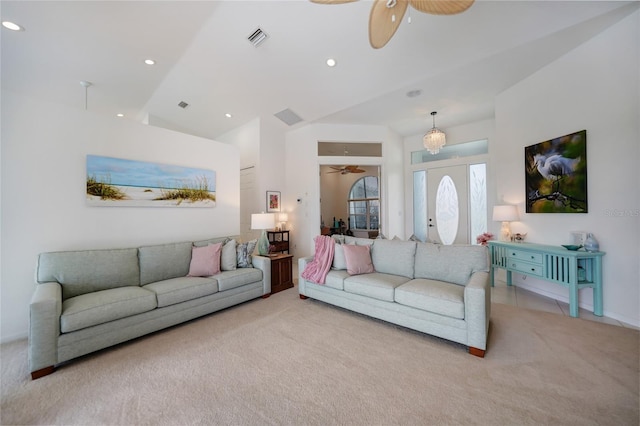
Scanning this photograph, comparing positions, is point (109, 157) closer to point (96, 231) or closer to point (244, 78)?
point (96, 231)

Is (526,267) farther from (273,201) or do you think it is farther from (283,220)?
(273,201)

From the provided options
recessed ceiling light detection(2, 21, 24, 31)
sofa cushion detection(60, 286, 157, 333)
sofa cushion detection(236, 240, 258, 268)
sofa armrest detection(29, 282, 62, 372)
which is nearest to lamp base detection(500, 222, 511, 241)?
sofa cushion detection(236, 240, 258, 268)

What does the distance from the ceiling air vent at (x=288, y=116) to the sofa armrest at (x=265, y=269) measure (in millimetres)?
3516

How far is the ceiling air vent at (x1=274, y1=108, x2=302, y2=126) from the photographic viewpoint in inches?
217

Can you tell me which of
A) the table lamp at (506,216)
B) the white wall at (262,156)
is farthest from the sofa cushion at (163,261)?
the table lamp at (506,216)

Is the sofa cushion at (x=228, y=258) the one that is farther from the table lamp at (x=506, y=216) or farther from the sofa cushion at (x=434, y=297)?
the table lamp at (x=506, y=216)

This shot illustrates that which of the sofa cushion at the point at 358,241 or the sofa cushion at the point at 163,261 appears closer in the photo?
the sofa cushion at the point at 163,261

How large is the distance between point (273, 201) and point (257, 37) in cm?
339

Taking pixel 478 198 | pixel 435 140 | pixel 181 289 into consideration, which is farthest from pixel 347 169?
pixel 181 289

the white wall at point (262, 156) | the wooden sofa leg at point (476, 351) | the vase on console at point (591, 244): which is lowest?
the wooden sofa leg at point (476, 351)

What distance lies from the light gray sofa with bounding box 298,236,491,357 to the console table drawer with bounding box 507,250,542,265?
1.21 m

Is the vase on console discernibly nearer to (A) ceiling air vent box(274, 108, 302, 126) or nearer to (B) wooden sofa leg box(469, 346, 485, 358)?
(B) wooden sofa leg box(469, 346, 485, 358)

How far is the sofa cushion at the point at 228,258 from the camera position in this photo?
337cm

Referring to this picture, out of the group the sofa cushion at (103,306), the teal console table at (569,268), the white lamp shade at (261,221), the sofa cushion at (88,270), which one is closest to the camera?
the sofa cushion at (103,306)
